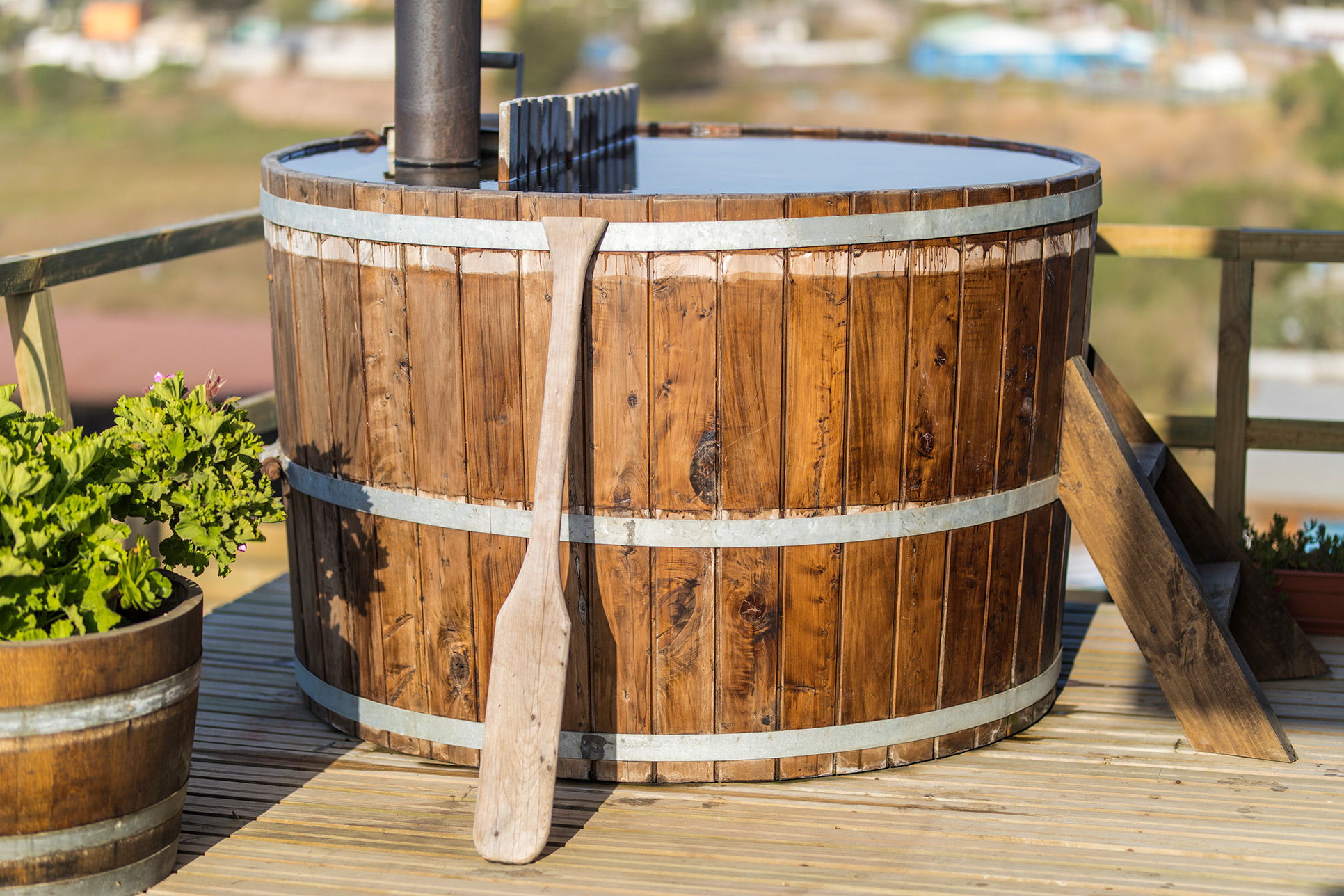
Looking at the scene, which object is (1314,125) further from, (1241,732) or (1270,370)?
(1241,732)

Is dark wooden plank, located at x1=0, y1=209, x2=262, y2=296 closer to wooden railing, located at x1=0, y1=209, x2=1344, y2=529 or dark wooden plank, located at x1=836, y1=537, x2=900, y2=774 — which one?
wooden railing, located at x1=0, y1=209, x2=1344, y2=529

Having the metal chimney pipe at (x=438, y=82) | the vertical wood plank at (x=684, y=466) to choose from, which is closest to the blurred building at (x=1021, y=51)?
the metal chimney pipe at (x=438, y=82)

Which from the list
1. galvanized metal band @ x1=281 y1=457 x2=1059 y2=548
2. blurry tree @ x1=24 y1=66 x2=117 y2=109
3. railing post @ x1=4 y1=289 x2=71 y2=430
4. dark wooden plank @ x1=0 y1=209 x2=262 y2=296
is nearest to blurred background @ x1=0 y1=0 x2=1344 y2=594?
blurry tree @ x1=24 y1=66 x2=117 y2=109

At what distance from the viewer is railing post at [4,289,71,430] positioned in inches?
146

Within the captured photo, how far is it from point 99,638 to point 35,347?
145 cm

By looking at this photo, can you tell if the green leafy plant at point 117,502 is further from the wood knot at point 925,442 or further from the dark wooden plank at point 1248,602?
the dark wooden plank at point 1248,602

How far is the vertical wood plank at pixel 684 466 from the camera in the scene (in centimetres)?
304

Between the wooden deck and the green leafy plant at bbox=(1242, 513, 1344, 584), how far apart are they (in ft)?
2.30

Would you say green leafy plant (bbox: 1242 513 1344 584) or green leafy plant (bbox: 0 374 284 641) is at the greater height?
green leafy plant (bbox: 0 374 284 641)

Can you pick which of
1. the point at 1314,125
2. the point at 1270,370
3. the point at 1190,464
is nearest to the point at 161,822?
the point at 1190,464

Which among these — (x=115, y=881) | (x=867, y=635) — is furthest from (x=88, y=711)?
(x=867, y=635)

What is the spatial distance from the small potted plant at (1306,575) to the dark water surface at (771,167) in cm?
141

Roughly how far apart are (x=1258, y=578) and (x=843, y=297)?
179cm

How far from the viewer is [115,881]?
276cm
